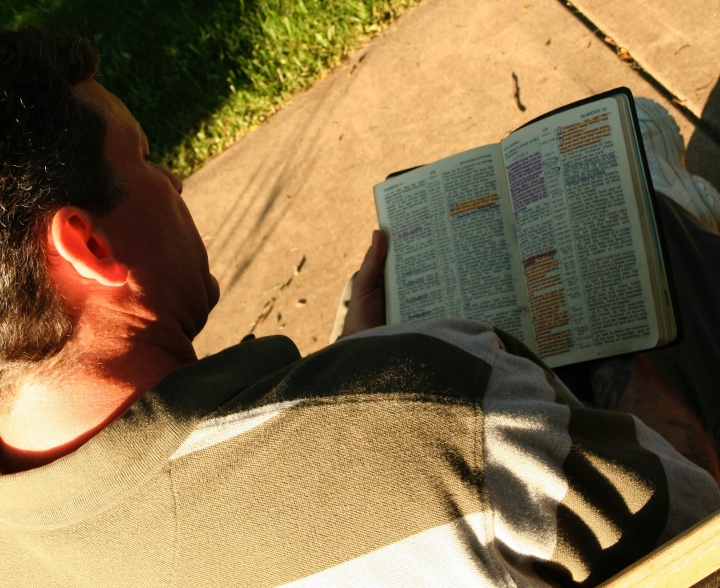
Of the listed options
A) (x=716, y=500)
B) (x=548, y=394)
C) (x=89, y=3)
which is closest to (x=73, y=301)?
(x=548, y=394)

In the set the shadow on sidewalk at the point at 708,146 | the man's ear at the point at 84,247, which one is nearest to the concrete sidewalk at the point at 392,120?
the shadow on sidewalk at the point at 708,146

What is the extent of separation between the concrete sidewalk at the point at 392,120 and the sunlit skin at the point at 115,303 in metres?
1.17

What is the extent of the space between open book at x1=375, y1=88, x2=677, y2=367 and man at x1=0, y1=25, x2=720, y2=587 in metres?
0.35

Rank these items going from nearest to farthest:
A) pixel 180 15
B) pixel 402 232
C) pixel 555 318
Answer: pixel 555 318, pixel 402 232, pixel 180 15

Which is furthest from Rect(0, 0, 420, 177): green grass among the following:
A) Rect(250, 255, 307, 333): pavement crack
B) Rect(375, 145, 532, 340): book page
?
Rect(375, 145, 532, 340): book page

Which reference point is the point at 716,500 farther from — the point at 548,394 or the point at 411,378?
the point at 411,378

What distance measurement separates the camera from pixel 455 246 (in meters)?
1.83

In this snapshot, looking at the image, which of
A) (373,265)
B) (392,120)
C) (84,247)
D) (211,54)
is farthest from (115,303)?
(211,54)

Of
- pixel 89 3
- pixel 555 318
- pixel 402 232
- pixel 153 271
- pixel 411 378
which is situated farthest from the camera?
pixel 89 3

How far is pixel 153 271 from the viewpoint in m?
1.46

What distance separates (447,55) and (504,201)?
115 cm

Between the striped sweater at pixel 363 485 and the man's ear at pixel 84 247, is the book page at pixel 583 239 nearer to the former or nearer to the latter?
the striped sweater at pixel 363 485

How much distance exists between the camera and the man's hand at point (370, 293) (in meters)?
1.94

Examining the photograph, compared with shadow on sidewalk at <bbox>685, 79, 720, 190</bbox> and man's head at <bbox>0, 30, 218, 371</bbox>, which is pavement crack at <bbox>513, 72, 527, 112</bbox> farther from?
man's head at <bbox>0, 30, 218, 371</bbox>
